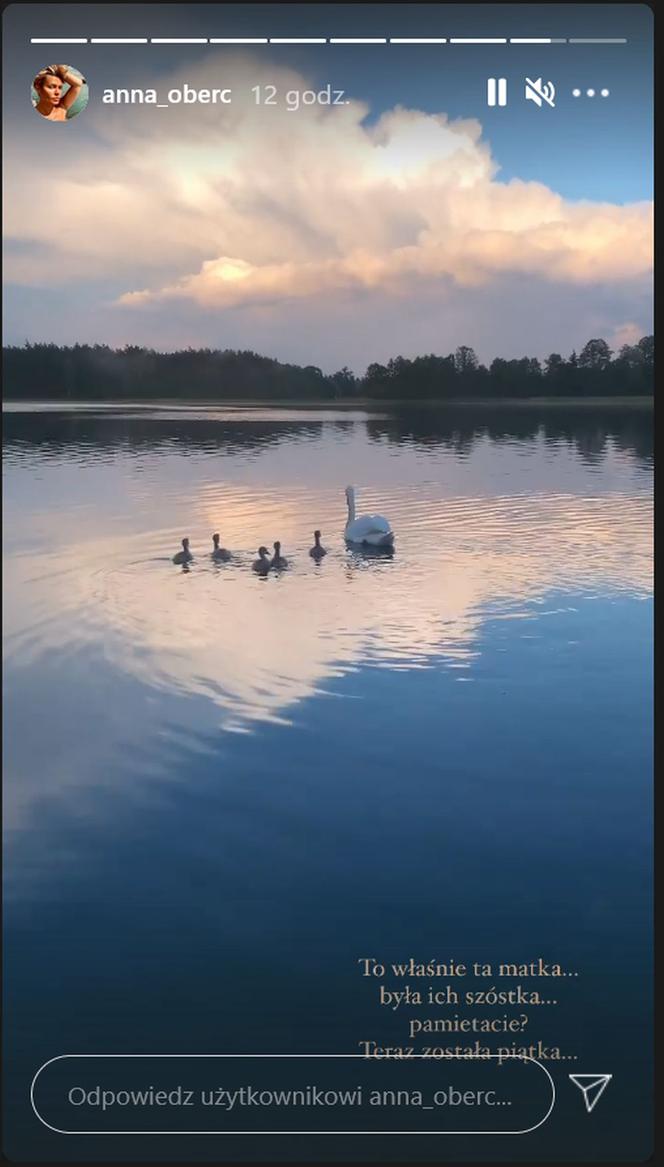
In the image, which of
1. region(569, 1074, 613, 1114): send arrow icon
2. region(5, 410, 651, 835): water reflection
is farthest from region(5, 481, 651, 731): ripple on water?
region(569, 1074, 613, 1114): send arrow icon

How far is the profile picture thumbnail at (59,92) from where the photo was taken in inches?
261

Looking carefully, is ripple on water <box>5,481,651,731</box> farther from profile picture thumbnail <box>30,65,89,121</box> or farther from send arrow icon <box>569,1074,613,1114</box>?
profile picture thumbnail <box>30,65,89,121</box>

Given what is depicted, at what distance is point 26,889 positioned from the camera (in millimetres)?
6844

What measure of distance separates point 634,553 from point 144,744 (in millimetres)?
8740

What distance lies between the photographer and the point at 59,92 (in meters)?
6.69

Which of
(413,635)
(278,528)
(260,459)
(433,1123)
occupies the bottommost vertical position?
(433,1123)

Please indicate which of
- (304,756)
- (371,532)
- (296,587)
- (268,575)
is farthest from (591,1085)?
(371,532)

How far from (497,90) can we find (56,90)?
293cm

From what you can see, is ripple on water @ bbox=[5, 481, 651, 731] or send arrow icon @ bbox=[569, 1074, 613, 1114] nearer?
send arrow icon @ bbox=[569, 1074, 613, 1114]

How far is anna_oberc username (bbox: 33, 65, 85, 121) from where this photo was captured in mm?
6629

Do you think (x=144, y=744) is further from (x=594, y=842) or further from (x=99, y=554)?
(x=99, y=554)

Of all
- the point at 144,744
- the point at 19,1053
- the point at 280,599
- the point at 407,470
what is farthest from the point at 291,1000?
the point at 407,470

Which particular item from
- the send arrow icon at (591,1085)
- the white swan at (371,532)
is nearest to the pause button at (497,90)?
the send arrow icon at (591,1085)

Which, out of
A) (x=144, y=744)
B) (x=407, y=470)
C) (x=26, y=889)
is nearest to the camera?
(x=26, y=889)
